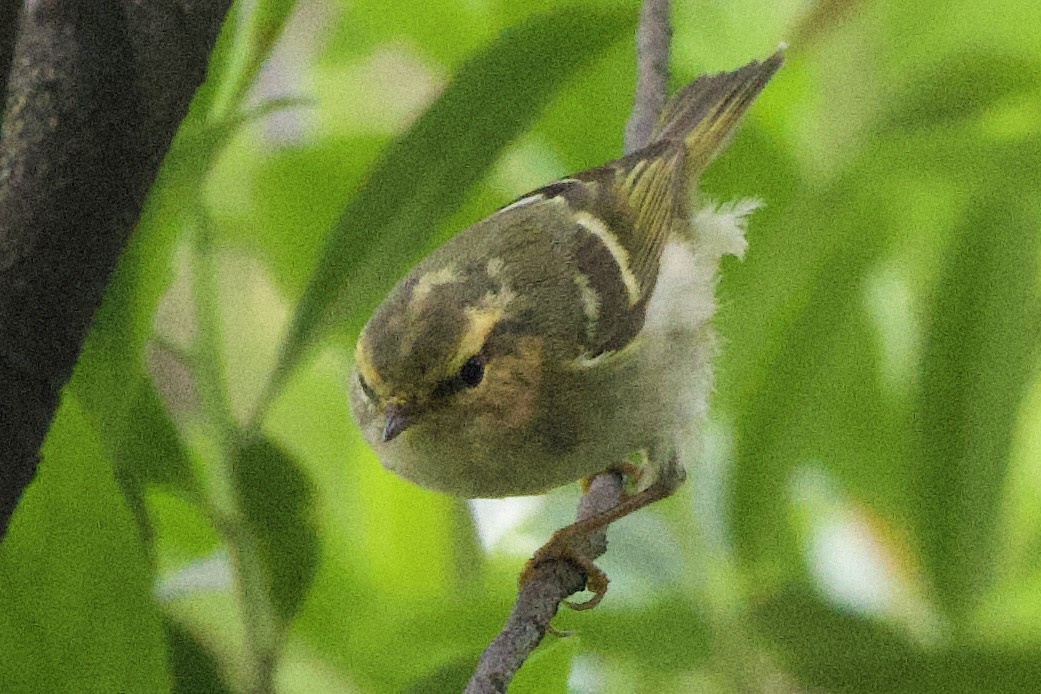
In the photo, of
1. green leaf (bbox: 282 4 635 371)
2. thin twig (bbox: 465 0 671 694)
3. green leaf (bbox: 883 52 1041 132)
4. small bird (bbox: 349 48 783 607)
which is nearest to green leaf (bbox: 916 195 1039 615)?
green leaf (bbox: 883 52 1041 132)

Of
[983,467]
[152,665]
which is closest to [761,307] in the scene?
[983,467]

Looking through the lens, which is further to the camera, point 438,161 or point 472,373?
point 438,161

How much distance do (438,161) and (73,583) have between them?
1.88ft

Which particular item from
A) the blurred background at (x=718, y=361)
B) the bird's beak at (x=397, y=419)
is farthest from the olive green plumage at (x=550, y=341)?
the blurred background at (x=718, y=361)

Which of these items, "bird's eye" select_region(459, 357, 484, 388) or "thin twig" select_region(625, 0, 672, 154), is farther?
"thin twig" select_region(625, 0, 672, 154)

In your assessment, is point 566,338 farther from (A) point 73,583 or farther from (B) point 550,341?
(A) point 73,583

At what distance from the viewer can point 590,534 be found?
2.95ft

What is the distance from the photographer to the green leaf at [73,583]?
0.63m

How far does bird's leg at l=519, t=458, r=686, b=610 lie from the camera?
2.88 feet

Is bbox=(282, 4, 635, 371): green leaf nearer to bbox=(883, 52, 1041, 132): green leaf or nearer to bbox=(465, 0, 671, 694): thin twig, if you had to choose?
bbox=(465, 0, 671, 694): thin twig

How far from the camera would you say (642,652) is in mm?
1091

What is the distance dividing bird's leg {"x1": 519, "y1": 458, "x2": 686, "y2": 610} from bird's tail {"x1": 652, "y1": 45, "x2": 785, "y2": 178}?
368mm

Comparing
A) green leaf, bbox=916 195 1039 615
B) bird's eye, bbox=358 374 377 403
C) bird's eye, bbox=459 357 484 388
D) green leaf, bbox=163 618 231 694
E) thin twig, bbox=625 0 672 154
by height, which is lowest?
green leaf, bbox=163 618 231 694

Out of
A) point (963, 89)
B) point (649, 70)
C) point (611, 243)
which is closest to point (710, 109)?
point (649, 70)
